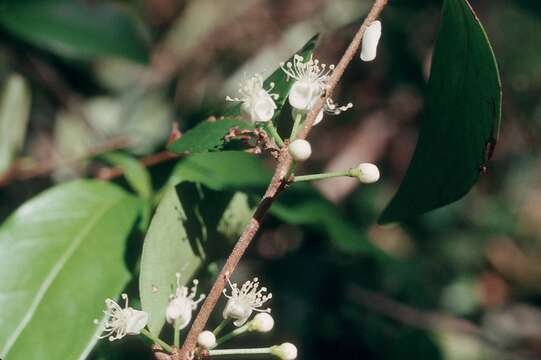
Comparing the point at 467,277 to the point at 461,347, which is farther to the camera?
the point at 467,277

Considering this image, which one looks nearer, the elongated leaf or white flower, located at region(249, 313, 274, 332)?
white flower, located at region(249, 313, 274, 332)

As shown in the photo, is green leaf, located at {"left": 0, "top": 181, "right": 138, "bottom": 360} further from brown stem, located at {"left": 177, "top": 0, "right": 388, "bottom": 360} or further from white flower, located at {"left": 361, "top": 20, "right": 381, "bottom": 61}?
white flower, located at {"left": 361, "top": 20, "right": 381, "bottom": 61}

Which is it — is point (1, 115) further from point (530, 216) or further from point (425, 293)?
point (530, 216)

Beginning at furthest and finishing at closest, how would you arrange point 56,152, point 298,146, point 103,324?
point 56,152, point 103,324, point 298,146

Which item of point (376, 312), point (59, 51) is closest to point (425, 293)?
point (376, 312)

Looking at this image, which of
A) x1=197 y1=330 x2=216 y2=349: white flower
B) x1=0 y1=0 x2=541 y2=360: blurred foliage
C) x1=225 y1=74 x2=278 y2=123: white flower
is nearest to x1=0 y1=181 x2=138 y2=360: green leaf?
x1=0 y1=0 x2=541 y2=360: blurred foliage

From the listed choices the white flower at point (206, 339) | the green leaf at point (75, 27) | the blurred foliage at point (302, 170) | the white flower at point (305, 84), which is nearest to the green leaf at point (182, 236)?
the blurred foliage at point (302, 170)

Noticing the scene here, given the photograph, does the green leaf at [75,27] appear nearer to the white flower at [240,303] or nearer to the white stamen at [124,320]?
the white stamen at [124,320]
